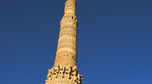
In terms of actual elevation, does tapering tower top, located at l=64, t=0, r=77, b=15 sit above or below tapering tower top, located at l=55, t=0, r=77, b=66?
above

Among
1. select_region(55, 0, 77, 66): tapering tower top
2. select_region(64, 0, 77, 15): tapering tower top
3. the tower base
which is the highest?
select_region(64, 0, 77, 15): tapering tower top

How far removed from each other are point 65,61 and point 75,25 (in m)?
4.27

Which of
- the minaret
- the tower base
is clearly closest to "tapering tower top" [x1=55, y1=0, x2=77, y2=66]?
the minaret

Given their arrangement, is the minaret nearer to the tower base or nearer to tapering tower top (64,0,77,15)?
the tower base

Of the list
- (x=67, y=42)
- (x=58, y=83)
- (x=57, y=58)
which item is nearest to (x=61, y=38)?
(x=67, y=42)

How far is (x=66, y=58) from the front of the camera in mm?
12578

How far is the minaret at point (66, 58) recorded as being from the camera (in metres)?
11.5

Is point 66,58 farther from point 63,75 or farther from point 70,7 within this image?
point 70,7

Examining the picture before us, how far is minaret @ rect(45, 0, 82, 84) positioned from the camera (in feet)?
37.6

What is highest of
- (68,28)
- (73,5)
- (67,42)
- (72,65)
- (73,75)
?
(73,5)

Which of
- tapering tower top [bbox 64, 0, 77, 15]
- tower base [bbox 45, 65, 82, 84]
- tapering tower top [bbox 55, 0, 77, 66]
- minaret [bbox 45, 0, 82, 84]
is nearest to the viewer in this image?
tower base [bbox 45, 65, 82, 84]

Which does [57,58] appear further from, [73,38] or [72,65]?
[73,38]

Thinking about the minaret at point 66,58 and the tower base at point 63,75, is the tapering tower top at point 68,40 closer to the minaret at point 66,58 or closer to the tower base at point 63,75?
the minaret at point 66,58

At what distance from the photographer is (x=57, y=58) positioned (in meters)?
13.0
